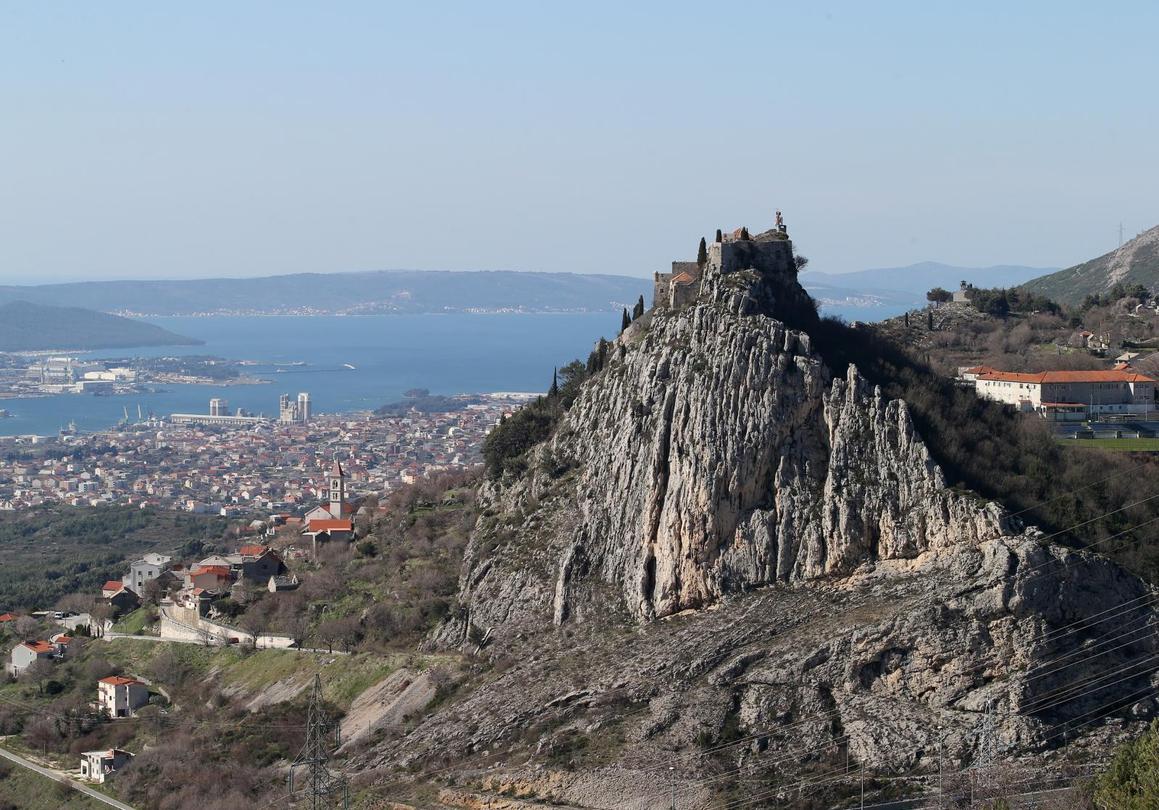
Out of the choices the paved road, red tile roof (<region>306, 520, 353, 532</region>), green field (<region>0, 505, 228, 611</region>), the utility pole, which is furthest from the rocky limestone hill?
green field (<region>0, 505, 228, 611</region>)

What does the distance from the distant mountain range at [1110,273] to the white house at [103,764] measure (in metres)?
87.0

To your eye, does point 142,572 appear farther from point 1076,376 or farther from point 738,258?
point 1076,376

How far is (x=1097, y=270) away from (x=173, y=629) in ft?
318

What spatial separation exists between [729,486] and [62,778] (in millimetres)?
25152

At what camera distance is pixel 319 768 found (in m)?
48.2

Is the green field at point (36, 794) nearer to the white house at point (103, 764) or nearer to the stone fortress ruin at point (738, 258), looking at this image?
the white house at point (103, 764)

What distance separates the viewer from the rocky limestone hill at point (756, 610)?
156ft

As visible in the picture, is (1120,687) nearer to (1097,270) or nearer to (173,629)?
(173,629)

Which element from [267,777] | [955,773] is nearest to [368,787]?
[267,777]

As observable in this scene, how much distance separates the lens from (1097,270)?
148m

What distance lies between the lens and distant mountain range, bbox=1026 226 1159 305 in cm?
13700

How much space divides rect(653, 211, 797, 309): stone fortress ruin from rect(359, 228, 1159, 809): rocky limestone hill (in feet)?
0.35

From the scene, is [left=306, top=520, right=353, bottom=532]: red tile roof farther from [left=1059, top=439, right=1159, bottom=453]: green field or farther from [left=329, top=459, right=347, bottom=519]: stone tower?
[left=1059, top=439, right=1159, bottom=453]: green field

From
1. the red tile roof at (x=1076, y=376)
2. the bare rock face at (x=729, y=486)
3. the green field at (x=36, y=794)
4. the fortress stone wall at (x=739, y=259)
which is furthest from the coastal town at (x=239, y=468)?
the bare rock face at (x=729, y=486)
